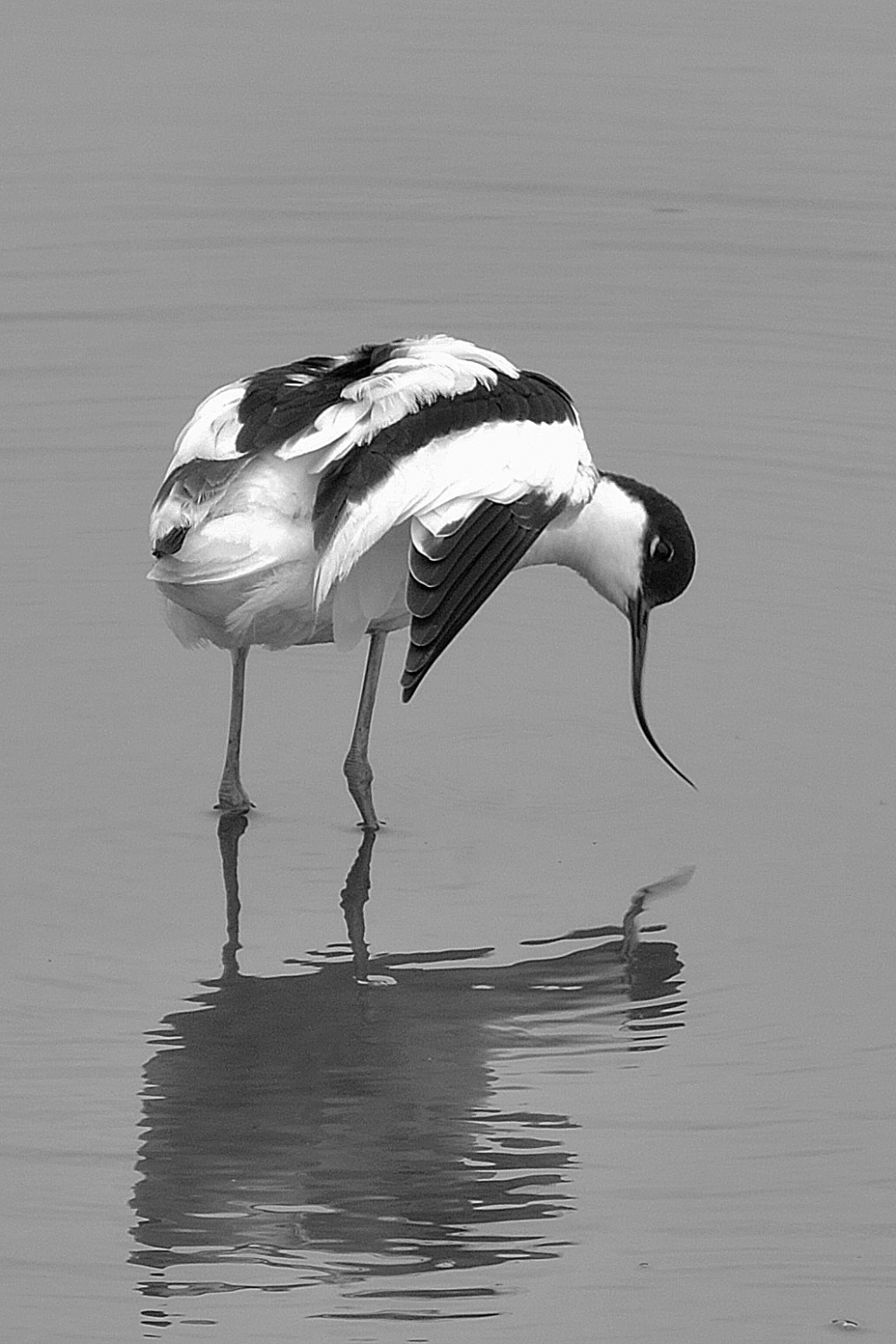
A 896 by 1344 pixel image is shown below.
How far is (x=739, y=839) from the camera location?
686 cm

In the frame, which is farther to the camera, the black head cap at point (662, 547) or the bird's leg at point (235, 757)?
the black head cap at point (662, 547)

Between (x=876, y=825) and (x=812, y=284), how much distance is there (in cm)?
496

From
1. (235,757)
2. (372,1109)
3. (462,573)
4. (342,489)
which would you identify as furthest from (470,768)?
(372,1109)

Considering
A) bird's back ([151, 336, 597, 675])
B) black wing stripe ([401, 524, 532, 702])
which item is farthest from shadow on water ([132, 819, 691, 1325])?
bird's back ([151, 336, 597, 675])

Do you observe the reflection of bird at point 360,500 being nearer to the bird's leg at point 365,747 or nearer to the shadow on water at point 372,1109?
the bird's leg at point 365,747

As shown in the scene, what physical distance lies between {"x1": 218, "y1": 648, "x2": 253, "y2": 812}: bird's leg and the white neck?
978 mm

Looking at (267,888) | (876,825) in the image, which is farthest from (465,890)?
(876,825)

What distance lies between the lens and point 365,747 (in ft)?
23.3

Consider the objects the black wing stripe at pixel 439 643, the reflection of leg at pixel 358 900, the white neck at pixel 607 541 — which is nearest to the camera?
the black wing stripe at pixel 439 643

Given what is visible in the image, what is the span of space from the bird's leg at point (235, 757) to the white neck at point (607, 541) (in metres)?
0.98

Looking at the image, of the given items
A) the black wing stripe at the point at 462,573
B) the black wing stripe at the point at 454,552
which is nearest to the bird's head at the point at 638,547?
the black wing stripe at the point at 462,573

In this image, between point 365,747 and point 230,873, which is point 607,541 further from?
point 230,873

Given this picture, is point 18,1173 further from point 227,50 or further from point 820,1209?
point 227,50

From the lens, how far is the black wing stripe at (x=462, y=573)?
20.1 ft
